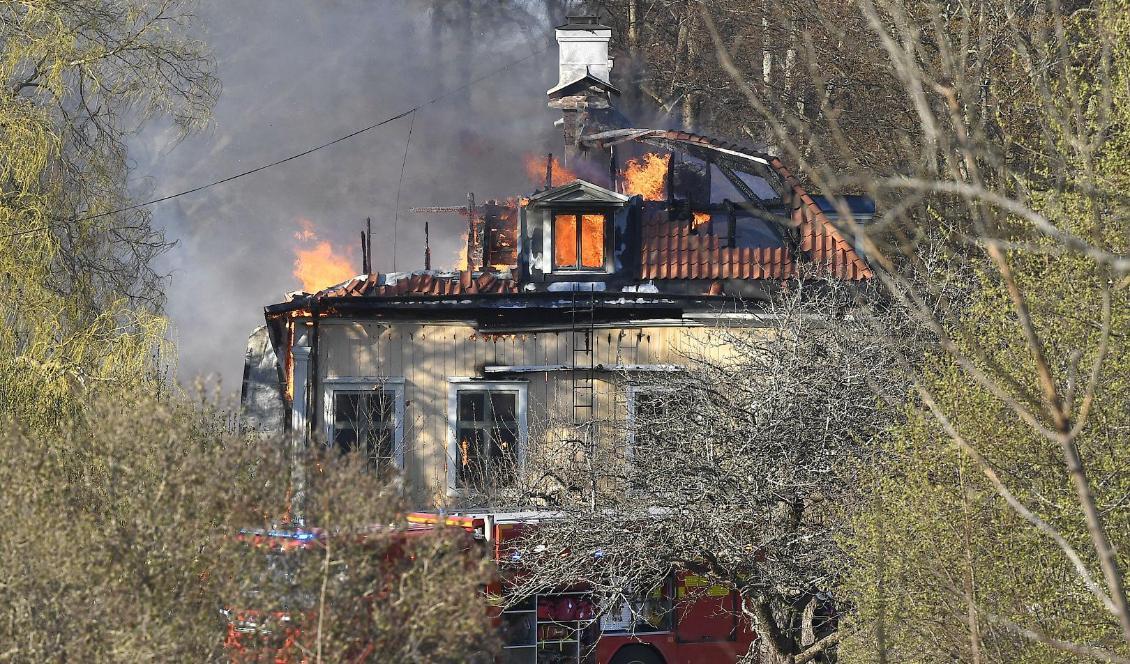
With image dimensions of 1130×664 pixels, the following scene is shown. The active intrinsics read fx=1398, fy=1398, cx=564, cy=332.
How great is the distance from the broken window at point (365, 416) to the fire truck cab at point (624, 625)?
546 centimetres

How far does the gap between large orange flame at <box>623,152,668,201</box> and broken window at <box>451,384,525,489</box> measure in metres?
10.1

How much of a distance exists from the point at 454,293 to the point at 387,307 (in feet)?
4.26

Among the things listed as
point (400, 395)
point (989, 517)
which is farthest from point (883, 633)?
point (400, 395)

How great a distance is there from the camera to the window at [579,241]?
2373cm

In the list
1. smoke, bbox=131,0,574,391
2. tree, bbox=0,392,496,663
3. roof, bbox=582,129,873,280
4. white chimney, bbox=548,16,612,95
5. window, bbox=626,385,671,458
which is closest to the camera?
tree, bbox=0,392,496,663

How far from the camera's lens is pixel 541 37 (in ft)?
176

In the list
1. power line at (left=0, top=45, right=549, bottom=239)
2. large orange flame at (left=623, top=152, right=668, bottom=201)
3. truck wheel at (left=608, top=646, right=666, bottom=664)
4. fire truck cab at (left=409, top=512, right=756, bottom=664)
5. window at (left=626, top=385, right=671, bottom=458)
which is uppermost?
power line at (left=0, top=45, right=549, bottom=239)

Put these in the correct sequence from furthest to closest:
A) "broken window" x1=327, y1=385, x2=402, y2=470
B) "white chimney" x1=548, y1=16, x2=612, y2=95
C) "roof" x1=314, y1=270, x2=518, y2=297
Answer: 1. "white chimney" x1=548, y1=16, x2=612, y2=95
2. "roof" x1=314, y1=270, x2=518, y2=297
3. "broken window" x1=327, y1=385, x2=402, y2=470

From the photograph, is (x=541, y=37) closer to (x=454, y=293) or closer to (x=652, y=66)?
(x=652, y=66)

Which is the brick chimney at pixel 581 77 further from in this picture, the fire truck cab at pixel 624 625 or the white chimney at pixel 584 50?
the fire truck cab at pixel 624 625

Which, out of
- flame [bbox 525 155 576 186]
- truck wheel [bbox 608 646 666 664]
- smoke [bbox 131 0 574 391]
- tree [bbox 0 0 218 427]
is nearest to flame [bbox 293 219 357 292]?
smoke [bbox 131 0 574 391]

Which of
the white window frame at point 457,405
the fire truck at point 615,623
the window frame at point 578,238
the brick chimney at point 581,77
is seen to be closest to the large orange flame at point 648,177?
the brick chimney at point 581,77

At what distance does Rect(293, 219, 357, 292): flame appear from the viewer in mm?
47188

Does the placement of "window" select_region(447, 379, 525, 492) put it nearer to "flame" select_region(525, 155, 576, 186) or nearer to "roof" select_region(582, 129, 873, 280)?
Answer: "roof" select_region(582, 129, 873, 280)
